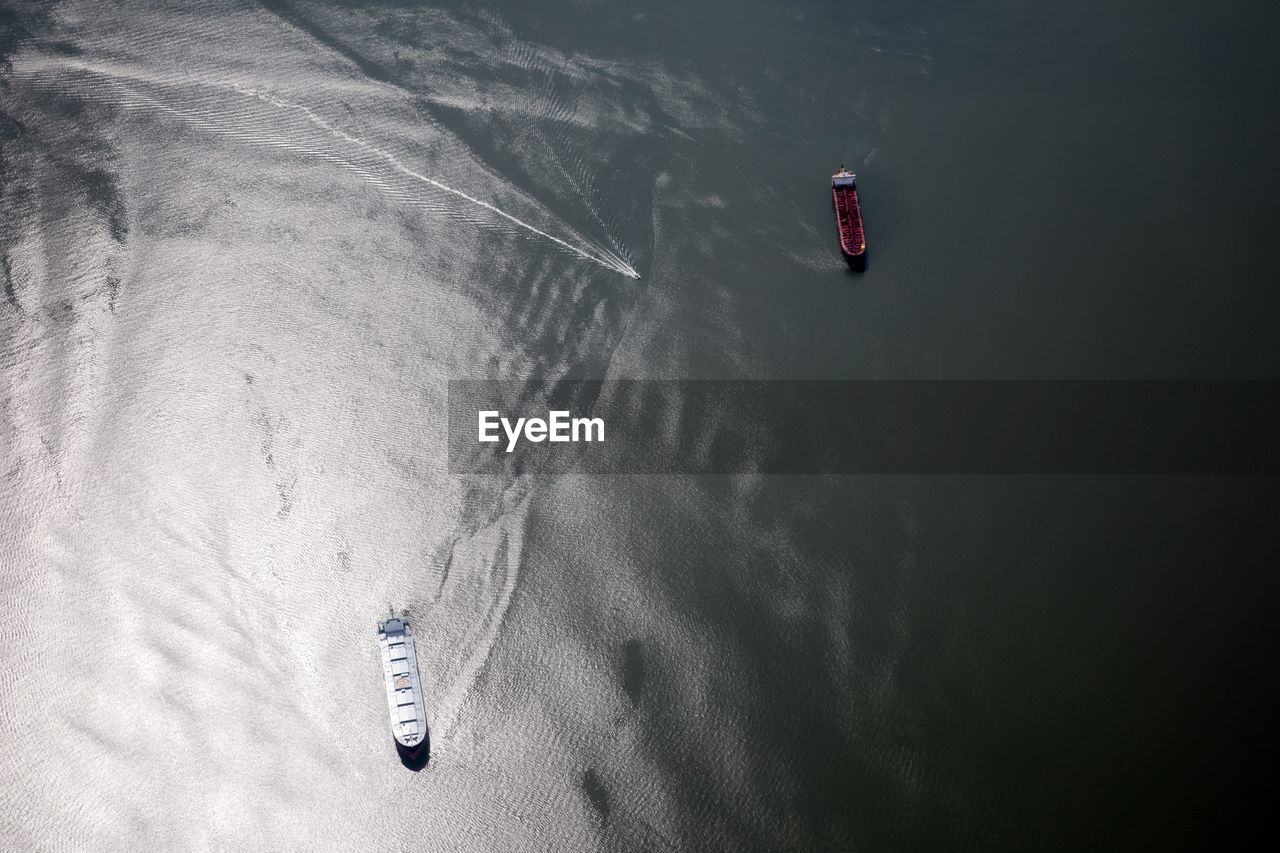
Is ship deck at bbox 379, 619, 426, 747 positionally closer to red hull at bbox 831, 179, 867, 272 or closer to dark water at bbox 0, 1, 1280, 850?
dark water at bbox 0, 1, 1280, 850

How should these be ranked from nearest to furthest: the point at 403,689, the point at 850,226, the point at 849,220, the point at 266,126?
the point at 403,689, the point at 850,226, the point at 849,220, the point at 266,126

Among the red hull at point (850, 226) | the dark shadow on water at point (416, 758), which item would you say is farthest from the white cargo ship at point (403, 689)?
the red hull at point (850, 226)

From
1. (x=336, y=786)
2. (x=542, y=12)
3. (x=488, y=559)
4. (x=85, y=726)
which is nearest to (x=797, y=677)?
(x=488, y=559)
